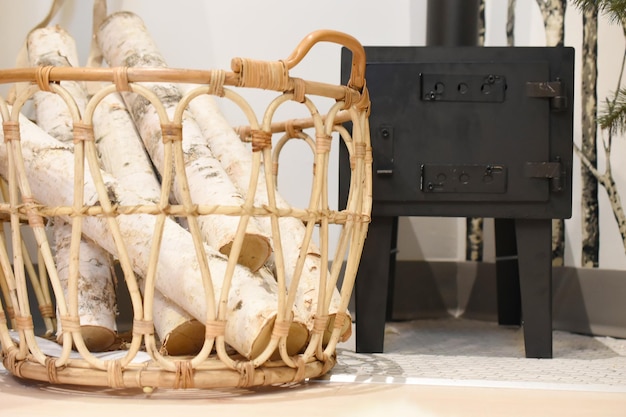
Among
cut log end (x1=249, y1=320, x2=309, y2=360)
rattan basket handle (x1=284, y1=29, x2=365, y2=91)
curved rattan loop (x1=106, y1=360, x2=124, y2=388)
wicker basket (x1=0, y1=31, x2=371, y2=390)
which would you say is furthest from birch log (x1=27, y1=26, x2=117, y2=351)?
rattan basket handle (x1=284, y1=29, x2=365, y2=91)

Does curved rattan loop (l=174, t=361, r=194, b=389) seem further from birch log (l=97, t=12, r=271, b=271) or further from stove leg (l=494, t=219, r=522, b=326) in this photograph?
stove leg (l=494, t=219, r=522, b=326)

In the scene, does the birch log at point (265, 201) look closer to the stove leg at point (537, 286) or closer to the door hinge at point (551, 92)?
the stove leg at point (537, 286)

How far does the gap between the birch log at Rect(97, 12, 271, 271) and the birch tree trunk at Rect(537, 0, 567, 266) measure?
3.90ft

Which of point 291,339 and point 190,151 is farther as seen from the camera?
point 190,151

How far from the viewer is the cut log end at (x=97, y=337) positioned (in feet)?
4.70

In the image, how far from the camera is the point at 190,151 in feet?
5.06

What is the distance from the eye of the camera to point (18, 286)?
125cm

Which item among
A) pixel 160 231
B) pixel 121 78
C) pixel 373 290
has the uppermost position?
pixel 121 78

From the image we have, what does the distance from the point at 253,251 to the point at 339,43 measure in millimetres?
409

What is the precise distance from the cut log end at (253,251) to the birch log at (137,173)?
14 cm

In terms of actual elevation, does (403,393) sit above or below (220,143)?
below

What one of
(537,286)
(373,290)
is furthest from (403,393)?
(537,286)

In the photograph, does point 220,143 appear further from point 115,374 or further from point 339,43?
point 115,374

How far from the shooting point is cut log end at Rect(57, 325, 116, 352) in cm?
143
